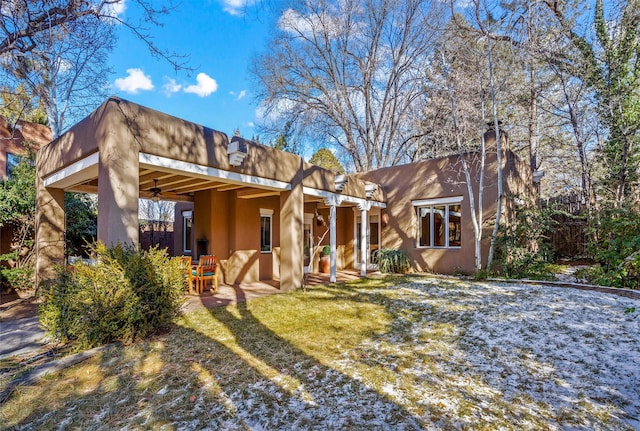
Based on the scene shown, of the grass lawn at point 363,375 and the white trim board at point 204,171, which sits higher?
the white trim board at point 204,171

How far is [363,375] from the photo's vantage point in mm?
3604

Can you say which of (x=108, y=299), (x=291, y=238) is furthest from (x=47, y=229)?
(x=291, y=238)

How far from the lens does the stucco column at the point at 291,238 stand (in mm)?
8156

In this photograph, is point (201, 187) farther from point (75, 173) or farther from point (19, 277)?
point (19, 277)

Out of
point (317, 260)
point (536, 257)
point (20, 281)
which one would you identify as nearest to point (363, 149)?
point (317, 260)

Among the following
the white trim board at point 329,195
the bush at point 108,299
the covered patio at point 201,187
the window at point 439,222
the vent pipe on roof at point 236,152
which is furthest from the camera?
the window at point 439,222

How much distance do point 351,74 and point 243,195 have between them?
1397 cm

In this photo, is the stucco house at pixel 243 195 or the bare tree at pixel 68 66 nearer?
the stucco house at pixel 243 195

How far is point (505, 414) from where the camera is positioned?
286cm

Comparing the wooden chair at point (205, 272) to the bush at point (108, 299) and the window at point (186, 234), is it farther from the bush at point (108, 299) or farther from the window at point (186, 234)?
the window at point (186, 234)

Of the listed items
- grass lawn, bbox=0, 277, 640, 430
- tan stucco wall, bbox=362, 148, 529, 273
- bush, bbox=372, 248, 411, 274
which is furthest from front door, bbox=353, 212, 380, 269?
grass lawn, bbox=0, 277, 640, 430

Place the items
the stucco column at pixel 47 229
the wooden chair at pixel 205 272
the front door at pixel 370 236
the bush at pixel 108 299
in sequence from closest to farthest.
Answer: the bush at pixel 108 299, the stucco column at pixel 47 229, the wooden chair at pixel 205 272, the front door at pixel 370 236

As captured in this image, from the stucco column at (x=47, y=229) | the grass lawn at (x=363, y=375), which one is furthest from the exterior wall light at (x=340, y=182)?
the stucco column at (x=47, y=229)

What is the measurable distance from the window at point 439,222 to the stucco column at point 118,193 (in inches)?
358
